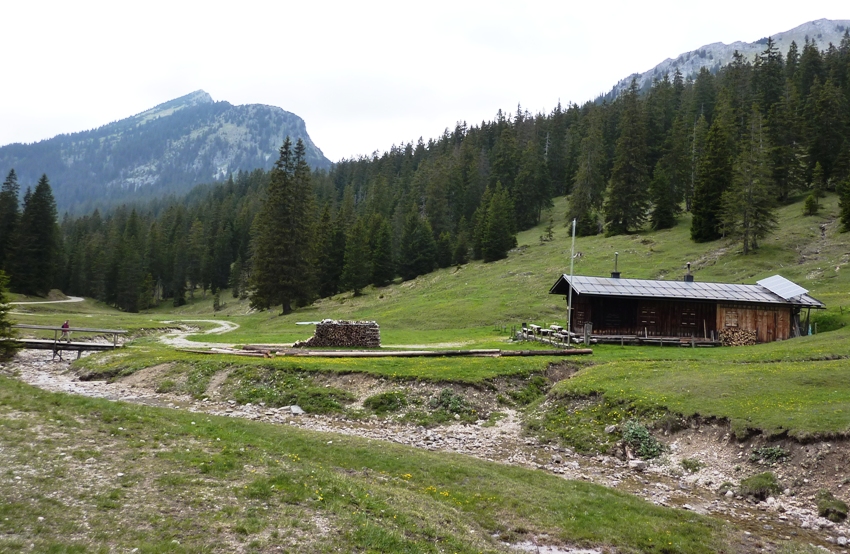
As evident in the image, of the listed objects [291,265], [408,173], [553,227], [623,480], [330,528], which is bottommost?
[623,480]

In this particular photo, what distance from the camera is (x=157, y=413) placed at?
18.4 metres

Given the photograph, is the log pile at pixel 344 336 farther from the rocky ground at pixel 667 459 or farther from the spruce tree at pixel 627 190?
the spruce tree at pixel 627 190

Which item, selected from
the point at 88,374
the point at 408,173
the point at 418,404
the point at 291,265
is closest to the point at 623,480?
the point at 418,404

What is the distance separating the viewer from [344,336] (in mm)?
37000

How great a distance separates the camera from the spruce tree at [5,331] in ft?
109

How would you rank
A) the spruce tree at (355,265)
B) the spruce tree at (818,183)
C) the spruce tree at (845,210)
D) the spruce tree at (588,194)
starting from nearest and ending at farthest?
the spruce tree at (845,210) < the spruce tree at (818,183) < the spruce tree at (355,265) < the spruce tree at (588,194)

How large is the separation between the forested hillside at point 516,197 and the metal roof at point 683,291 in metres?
25.1

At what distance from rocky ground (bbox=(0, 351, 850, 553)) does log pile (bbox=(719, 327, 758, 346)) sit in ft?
84.7

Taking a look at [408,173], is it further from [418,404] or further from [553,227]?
[418,404]

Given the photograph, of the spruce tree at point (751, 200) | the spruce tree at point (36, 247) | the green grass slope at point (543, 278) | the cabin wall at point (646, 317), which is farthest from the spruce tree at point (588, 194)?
the spruce tree at point (36, 247)

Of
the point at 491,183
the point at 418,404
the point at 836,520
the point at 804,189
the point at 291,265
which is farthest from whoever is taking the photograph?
the point at 491,183

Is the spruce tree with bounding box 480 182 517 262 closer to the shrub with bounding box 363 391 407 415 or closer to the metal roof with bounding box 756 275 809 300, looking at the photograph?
the metal roof with bounding box 756 275 809 300

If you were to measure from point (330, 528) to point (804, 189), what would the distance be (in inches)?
3796

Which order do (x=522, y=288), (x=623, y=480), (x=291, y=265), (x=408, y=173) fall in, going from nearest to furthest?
(x=623, y=480)
(x=522, y=288)
(x=291, y=265)
(x=408, y=173)
